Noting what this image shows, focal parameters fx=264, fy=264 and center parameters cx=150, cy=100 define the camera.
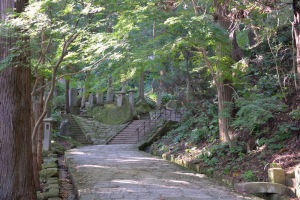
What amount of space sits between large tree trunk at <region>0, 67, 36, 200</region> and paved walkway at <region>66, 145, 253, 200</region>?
1119 mm

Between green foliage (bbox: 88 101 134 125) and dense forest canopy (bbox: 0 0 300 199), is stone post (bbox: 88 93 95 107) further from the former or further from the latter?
dense forest canopy (bbox: 0 0 300 199)

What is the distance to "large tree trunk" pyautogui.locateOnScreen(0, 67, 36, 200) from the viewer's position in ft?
16.3

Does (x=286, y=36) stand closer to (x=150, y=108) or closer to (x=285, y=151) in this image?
(x=285, y=151)

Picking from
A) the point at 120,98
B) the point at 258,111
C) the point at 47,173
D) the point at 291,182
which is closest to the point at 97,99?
the point at 120,98

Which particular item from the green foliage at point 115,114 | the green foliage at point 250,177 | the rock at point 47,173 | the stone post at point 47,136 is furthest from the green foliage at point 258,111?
the green foliage at point 115,114

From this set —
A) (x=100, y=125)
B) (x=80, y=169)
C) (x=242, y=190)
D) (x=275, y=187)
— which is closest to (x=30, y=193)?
(x=80, y=169)

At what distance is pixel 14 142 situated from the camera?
5.01 meters

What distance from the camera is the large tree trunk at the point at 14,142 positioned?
4.96 m

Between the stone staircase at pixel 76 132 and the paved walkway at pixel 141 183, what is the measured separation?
8.64m

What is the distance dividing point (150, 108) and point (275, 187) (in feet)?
59.7

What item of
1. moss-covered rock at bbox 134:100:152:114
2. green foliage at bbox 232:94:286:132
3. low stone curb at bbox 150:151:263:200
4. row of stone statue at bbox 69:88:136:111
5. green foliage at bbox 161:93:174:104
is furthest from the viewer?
green foliage at bbox 161:93:174:104

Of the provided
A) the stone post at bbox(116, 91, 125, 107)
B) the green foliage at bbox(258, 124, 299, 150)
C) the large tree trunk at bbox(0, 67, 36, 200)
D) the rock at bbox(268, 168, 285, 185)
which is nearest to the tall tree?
the large tree trunk at bbox(0, 67, 36, 200)

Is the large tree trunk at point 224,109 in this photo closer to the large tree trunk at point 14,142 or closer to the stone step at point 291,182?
the stone step at point 291,182

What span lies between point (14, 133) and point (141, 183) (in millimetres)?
3018
